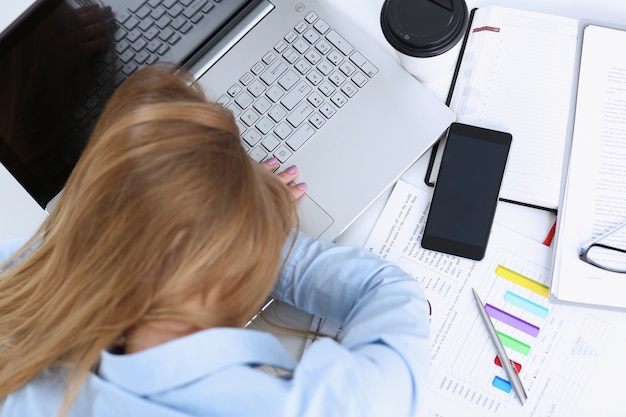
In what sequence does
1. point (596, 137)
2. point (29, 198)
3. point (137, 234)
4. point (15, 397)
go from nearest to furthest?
1. point (137, 234)
2. point (15, 397)
3. point (596, 137)
4. point (29, 198)

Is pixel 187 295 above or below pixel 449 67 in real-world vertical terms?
below

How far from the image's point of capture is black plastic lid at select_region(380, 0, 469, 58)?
67 centimetres

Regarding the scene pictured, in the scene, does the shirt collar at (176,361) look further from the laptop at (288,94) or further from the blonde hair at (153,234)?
the laptop at (288,94)

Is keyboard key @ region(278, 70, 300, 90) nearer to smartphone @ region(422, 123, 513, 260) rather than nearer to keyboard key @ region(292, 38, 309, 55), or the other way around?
keyboard key @ region(292, 38, 309, 55)

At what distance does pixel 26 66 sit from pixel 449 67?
0.47 m

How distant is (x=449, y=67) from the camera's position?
764mm

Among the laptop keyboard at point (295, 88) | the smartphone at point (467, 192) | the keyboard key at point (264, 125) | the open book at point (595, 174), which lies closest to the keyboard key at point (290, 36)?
the laptop keyboard at point (295, 88)

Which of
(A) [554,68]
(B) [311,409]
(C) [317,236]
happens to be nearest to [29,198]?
(C) [317,236]

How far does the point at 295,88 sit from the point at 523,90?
0.86ft

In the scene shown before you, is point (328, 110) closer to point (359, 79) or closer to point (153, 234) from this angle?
point (359, 79)

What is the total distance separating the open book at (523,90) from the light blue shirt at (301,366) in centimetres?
16

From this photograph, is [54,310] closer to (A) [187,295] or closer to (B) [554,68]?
(A) [187,295]

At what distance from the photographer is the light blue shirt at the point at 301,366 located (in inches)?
20.4

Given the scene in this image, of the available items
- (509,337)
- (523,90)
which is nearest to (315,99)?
(523,90)
